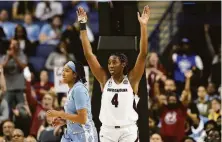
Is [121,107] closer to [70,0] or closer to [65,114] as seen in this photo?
[65,114]

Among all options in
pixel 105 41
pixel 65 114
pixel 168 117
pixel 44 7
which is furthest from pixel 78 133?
pixel 44 7

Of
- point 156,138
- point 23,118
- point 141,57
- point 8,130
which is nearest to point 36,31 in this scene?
point 23,118

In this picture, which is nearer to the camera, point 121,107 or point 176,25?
point 121,107

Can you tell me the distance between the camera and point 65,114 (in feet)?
31.3

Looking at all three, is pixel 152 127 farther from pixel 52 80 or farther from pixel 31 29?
pixel 31 29

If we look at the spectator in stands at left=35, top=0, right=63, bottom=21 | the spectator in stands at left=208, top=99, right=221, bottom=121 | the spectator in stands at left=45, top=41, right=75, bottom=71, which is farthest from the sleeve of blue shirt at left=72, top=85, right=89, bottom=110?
the spectator in stands at left=35, top=0, right=63, bottom=21

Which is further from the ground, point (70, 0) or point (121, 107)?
point (70, 0)

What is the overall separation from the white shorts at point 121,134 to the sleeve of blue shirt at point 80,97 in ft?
2.47

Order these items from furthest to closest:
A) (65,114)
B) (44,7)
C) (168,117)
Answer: (44,7) → (168,117) → (65,114)

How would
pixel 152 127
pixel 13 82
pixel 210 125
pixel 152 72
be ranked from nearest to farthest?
pixel 210 125 → pixel 152 127 → pixel 13 82 → pixel 152 72

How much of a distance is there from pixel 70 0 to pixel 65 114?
1099cm

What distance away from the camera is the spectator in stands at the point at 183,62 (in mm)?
18516

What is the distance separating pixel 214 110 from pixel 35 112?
3.75 meters

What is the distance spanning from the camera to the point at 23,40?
18.5 m
